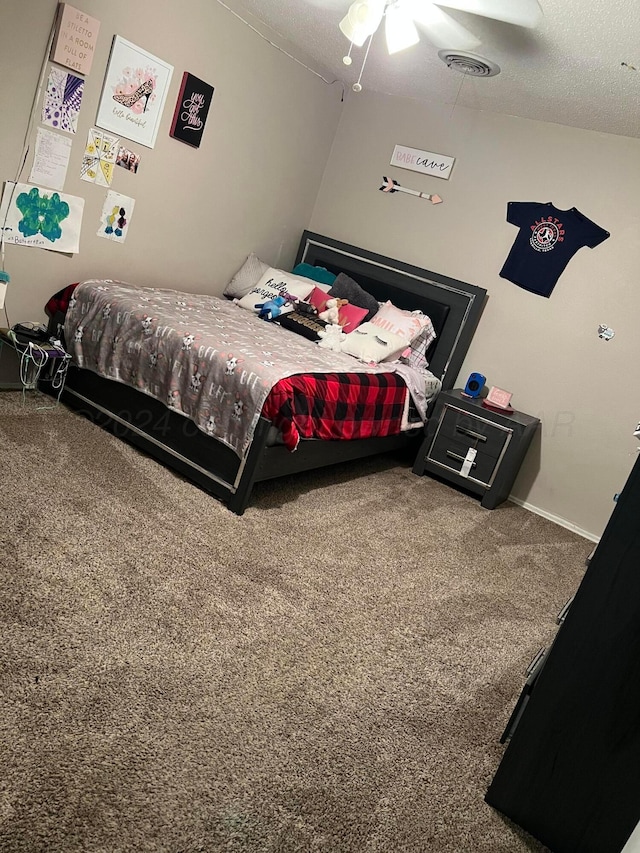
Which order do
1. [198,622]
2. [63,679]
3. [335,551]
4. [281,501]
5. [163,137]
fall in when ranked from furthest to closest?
1. [163,137]
2. [281,501]
3. [335,551]
4. [198,622]
5. [63,679]

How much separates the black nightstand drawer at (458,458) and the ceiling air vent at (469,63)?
2.04 metres

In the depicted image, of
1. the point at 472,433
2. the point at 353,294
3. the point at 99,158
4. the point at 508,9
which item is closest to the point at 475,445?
the point at 472,433

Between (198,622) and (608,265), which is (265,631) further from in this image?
(608,265)

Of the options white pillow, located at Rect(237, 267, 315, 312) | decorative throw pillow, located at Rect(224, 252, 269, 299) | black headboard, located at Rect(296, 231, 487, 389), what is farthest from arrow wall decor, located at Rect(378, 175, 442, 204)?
decorative throw pillow, located at Rect(224, 252, 269, 299)

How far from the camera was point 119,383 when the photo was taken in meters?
3.39

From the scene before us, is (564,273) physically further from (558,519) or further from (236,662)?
(236,662)

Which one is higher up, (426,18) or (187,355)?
(426,18)

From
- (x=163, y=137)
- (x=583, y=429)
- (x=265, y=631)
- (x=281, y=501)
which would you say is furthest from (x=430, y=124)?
(x=265, y=631)

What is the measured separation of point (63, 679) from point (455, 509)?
2.65 m

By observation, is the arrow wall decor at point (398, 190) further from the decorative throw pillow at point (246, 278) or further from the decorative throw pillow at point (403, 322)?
the decorative throw pillow at point (246, 278)

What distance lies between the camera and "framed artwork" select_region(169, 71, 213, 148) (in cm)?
383

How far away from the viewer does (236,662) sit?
2.04 metres

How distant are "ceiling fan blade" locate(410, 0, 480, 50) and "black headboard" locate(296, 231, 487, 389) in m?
1.67

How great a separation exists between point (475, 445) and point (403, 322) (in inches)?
36.0
